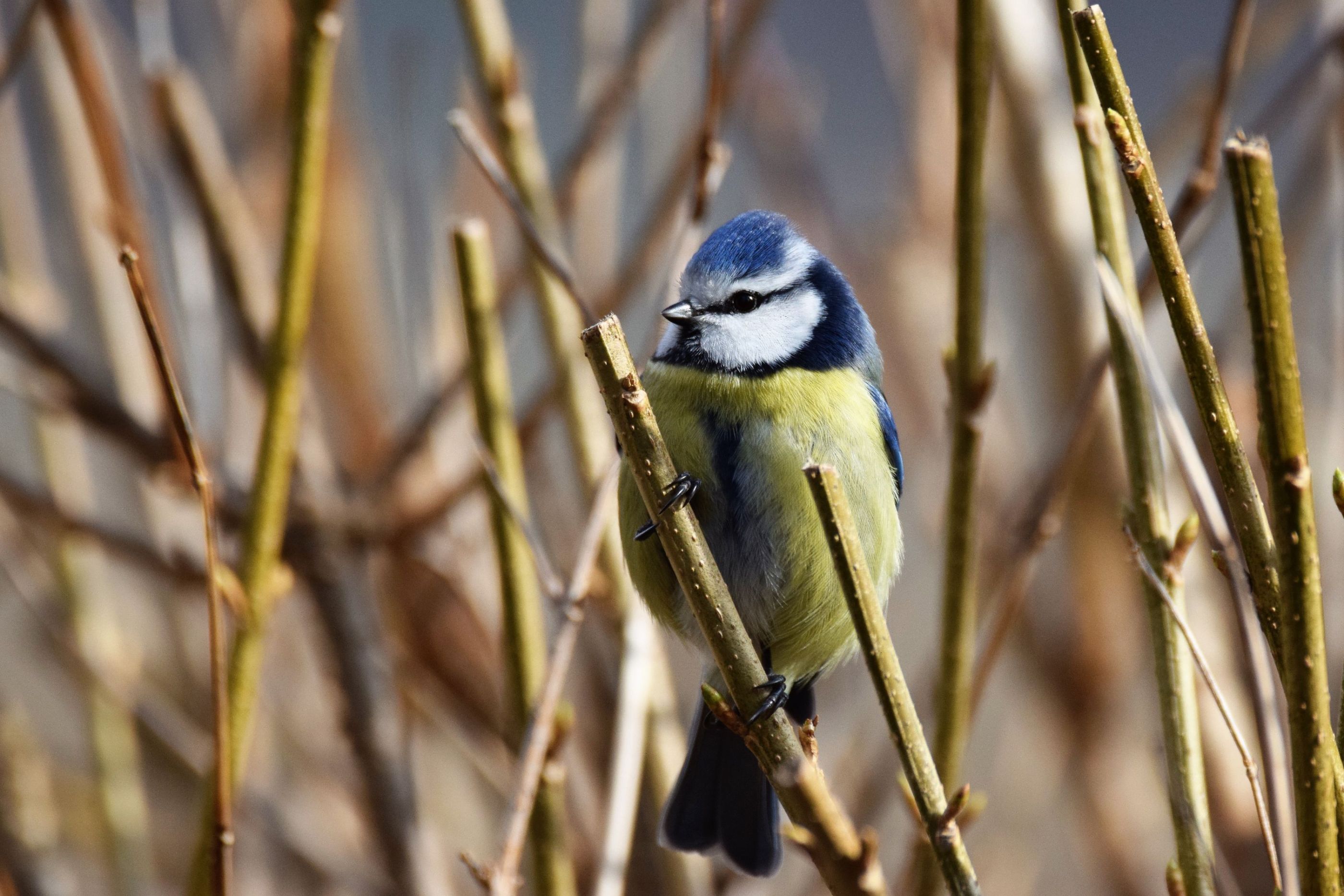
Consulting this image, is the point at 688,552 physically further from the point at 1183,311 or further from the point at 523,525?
the point at 1183,311

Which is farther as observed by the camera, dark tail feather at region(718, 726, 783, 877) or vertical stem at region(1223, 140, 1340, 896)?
dark tail feather at region(718, 726, 783, 877)

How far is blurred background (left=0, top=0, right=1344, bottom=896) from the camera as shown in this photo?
1667 millimetres

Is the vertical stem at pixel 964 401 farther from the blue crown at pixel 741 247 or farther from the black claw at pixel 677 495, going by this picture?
the blue crown at pixel 741 247

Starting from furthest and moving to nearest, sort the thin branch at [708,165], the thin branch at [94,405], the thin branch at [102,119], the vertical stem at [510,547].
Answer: the thin branch at [94,405], the thin branch at [102,119], the thin branch at [708,165], the vertical stem at [510,547]

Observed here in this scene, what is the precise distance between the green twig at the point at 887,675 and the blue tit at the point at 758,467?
0.67 m

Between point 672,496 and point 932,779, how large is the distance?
304mm

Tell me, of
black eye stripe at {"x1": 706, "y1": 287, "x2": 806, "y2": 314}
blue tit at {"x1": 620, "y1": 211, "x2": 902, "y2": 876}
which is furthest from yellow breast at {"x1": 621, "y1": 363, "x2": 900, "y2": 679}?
black eye stripe at {"x1": 706, "y1": 287, "x2": 806, "y2": 314}

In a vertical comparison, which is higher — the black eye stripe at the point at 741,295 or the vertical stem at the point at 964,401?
the black eye stripe at the point at 741,295

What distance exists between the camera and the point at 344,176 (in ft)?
7.84

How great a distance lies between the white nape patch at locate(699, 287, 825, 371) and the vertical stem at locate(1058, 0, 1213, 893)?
609mm

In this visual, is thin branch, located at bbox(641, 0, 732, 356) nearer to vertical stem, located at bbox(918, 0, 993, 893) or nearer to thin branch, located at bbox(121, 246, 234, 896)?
vertical stem, located at bbox(918, 0, 993, 893)

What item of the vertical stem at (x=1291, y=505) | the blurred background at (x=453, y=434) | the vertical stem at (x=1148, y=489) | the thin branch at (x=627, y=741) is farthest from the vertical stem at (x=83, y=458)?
the vertical stem at (x=1291, y=505)

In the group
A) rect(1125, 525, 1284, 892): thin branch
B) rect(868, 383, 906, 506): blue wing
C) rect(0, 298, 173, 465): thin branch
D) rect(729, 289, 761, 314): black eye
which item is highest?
rect(729, 289, 761, 314): black eye

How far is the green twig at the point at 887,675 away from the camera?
2.53 feet
